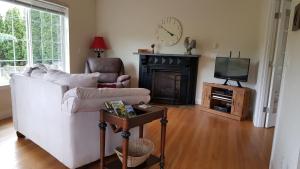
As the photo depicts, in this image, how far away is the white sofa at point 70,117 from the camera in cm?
182

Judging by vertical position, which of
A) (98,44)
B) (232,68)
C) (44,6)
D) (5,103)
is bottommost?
(5,103)

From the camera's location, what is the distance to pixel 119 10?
5.29 meters

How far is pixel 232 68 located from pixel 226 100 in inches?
24.2

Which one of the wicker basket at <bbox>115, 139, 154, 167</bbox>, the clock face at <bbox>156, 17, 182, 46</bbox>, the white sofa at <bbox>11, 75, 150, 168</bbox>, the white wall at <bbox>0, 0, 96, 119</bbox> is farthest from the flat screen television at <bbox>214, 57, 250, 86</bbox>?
the white wall at <bbox>0, 0, 96, 119</bbox>

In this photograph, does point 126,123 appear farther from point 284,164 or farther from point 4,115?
point 4,115

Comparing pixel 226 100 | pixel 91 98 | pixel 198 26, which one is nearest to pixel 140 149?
pixel 91 98

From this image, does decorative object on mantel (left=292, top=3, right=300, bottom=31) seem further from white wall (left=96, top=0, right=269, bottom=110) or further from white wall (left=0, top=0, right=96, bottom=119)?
white wall (left=0, top=0, right=96, bottom=119)

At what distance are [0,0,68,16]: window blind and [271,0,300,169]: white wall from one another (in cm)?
402

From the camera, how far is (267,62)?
131 inches

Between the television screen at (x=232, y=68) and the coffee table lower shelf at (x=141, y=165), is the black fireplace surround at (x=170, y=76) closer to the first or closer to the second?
the television screen at (x=232, y=68)

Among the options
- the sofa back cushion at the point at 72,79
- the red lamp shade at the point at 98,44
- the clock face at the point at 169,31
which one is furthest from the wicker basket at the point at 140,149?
the red lamp shade at the point at 98,44

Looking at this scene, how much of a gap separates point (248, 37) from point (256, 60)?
18.5 inches

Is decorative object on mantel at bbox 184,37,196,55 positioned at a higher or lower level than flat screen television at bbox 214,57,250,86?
higher

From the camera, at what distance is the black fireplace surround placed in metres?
4.57
